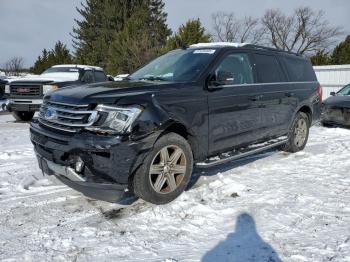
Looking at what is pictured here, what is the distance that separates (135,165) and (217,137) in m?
1.36

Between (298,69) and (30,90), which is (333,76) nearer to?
(298,69)

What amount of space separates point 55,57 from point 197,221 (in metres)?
Result: 40.8

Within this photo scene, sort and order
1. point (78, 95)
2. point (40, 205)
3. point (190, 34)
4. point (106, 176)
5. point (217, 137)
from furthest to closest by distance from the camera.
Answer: point (190, 34)
point (217, 137)
point (40, 205)
point (78, 95)
point (106, 176)

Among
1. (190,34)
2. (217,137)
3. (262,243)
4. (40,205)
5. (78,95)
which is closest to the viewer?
(262,243)

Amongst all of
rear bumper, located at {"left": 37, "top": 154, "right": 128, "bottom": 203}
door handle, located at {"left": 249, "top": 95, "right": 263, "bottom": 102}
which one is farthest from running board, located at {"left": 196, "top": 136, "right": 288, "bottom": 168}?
rear bumper, located at {"left": 37, "top": 154, "right": 128, "bottom": 203}

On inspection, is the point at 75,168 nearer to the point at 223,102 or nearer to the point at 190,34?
the point at 223,102

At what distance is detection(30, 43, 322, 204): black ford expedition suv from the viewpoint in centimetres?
363

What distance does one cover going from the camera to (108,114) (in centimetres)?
365

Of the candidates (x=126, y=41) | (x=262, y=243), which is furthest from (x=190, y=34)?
(x=262, y=243)

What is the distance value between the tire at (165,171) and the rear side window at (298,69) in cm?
322

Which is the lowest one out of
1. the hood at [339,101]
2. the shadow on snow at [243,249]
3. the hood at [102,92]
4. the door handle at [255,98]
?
the shadow on snow at [243,249]

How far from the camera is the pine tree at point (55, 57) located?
135 ft

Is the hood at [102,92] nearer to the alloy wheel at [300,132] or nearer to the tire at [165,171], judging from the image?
the tire at [165,171]

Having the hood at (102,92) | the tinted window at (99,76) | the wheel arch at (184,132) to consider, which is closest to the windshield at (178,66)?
the hood at (102,92)
